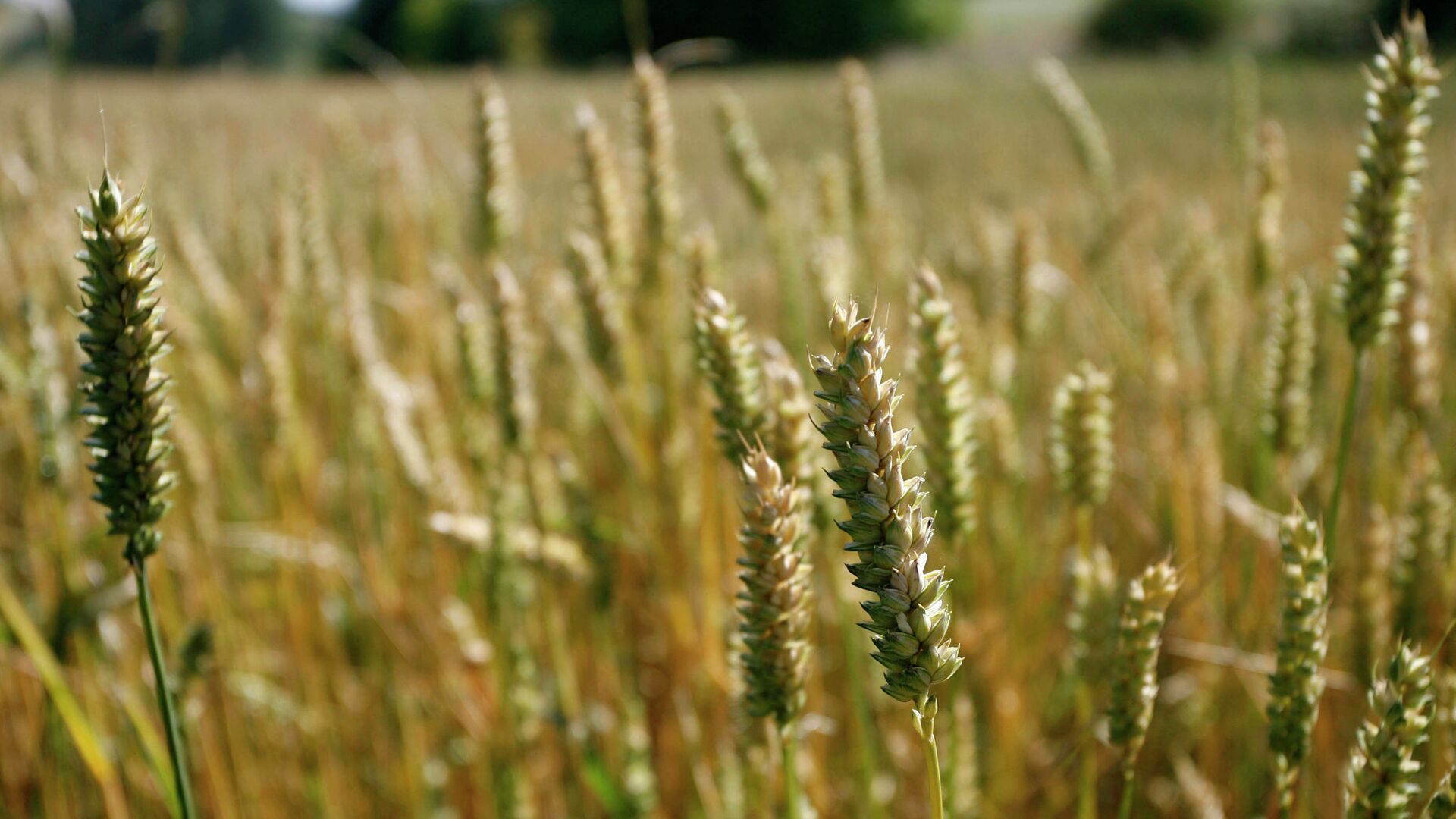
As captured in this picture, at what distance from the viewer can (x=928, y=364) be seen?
0.79 m

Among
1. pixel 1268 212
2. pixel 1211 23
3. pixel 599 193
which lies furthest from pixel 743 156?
pixel 1211 23

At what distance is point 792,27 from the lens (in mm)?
27797

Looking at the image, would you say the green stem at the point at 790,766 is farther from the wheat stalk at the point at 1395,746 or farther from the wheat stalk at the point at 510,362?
the wheat stalk at the point at 510,362

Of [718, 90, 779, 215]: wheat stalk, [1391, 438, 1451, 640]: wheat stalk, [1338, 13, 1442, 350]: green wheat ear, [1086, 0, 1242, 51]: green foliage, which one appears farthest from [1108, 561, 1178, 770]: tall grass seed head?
[1086, 0, 1242, 51]: green foliage

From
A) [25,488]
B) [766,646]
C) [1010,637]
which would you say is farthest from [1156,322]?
A: [25,488]

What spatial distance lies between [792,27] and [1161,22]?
10152 millimetres

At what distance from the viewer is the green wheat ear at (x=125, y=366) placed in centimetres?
52

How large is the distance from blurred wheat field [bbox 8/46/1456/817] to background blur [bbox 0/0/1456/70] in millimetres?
3235

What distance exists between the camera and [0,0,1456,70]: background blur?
14.9 metres

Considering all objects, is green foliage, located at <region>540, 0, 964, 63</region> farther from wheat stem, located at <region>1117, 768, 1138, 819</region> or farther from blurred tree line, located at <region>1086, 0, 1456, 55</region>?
wheat stem, located at <region>1117, 768, 1138, 819</region>

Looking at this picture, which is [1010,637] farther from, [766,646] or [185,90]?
[185,90]

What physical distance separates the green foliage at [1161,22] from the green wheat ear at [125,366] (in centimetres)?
2331

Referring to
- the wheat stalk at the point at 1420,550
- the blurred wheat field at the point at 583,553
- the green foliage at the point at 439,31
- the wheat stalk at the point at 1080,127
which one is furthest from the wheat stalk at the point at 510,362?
the green foliage at the point at 439,31

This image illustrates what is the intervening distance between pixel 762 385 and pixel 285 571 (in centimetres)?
90
